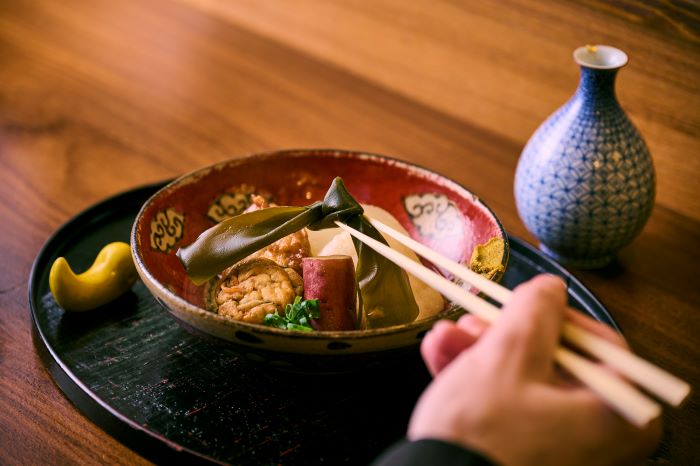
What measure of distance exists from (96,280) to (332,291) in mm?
385

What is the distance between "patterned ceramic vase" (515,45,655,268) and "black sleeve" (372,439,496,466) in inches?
29.8

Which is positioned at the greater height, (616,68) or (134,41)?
(616,68)

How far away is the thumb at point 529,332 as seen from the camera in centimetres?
51

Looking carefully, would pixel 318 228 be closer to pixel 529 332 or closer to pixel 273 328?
pixel 273 328

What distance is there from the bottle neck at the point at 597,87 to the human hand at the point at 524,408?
67cm

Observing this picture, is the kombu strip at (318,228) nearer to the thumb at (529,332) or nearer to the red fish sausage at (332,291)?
the red fish sausage at (332,291)

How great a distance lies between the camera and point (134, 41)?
83.4 inches

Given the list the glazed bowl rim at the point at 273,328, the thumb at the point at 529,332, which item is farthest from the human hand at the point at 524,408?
the glazed bowl rim at the point at 273,328

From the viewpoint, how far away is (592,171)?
1109 mm

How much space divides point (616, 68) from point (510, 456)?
31.3 inches

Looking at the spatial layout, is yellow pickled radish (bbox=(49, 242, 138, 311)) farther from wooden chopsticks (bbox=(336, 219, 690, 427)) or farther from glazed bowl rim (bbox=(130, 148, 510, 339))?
wooden chopsticks (bbox=(336, 219, 690, 427))

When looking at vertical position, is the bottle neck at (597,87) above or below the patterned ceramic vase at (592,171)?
above

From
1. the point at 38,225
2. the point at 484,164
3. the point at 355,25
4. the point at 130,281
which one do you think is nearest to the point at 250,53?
the point at 355,25

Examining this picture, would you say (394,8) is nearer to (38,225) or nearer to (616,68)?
(616,68)
